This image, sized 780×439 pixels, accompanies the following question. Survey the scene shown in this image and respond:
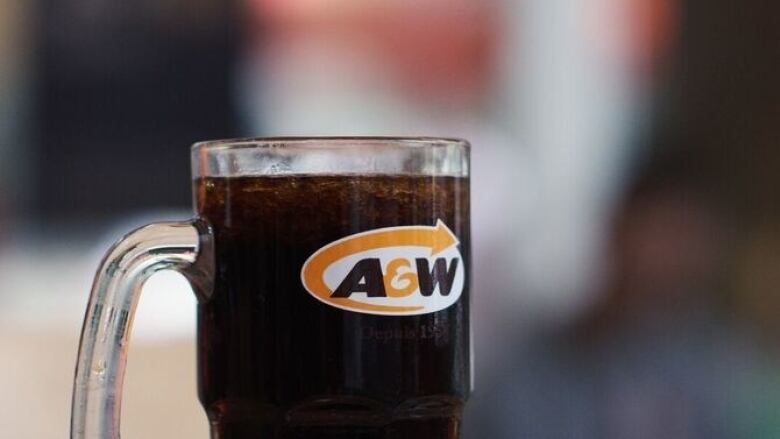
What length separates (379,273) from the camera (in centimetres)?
56

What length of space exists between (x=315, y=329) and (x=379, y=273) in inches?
1.6

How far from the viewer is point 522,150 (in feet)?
5.48

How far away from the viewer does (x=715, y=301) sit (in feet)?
5.55

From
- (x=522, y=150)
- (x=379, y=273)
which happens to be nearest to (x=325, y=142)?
(x=379, y=273)

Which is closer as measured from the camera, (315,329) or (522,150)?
(315,329)

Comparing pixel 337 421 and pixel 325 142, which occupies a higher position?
pixel 325 142

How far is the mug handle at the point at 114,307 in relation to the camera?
0.59 metres

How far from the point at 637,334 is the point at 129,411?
772 millimetres

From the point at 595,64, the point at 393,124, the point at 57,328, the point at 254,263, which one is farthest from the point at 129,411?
the point at 595,64

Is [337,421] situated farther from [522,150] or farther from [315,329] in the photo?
[522,150]

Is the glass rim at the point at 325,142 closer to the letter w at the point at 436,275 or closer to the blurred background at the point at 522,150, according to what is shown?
the letter w at the point at 436,275

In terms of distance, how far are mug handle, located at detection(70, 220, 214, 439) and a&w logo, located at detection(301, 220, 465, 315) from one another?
0.22 ft

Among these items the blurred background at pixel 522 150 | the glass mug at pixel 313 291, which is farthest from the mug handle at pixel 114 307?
the blurred background at pixel 522 150

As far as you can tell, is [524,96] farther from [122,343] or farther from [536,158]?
[122,343]
